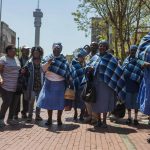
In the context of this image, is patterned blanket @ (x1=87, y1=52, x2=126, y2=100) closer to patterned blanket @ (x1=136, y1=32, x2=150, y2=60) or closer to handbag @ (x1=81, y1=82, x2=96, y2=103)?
handbag @ (x1=81, y1=82, x2=96, y2=103)

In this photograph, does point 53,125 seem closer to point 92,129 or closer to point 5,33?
point 92,129

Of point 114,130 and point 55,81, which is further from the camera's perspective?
point 55,81

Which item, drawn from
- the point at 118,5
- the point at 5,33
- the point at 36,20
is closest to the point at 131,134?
the point at 118,5

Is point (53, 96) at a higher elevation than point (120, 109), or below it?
higher

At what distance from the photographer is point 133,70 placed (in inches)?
499

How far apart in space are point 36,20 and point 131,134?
4871 inches

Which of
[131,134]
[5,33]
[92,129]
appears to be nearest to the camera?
[131,134]

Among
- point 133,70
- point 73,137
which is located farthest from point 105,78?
point 73,137

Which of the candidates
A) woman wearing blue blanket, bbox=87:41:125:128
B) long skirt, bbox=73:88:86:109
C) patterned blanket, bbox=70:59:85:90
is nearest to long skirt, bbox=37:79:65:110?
woman wearing blue blanket, bbox=87:41:125:128

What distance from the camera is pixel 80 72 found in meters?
13.5

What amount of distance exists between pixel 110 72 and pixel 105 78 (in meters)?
0.18

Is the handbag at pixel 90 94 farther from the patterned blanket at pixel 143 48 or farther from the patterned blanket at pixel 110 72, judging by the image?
the patterned blanket at pixel 143 48

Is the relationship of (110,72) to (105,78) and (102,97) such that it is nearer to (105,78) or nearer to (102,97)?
(105,78)

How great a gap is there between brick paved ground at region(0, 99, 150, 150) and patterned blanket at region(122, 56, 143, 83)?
1.15m
